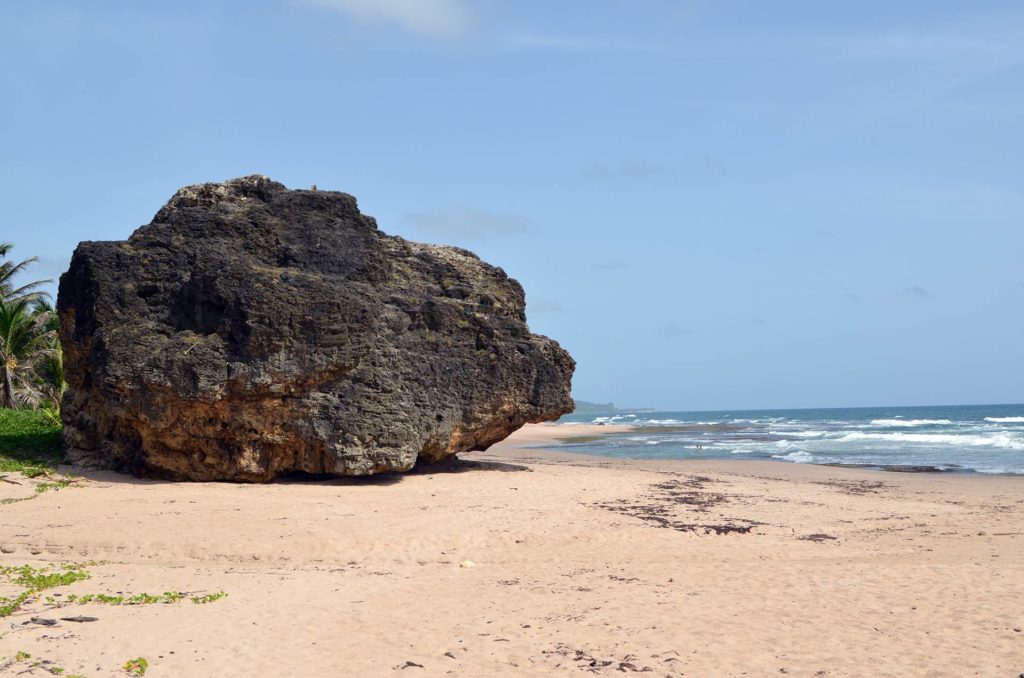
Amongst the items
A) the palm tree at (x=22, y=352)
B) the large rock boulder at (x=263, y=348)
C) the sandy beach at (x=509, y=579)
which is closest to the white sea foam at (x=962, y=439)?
the sandy beach at (x=509, y=579)

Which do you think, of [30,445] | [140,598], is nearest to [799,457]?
[30,445]

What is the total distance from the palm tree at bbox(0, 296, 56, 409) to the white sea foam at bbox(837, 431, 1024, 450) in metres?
41.1

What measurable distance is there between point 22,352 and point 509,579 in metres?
28.6

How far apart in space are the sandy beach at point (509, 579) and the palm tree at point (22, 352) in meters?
17.2

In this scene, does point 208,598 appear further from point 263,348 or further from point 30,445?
point 30,445

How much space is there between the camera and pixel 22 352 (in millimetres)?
31891

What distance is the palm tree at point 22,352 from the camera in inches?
1194

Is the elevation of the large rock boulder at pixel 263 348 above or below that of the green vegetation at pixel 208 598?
above

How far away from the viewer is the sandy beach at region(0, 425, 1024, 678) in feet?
24.1

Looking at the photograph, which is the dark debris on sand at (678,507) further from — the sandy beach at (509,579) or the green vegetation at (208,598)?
the green vegetation at (208,598)

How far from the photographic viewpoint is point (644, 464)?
29.6 meters

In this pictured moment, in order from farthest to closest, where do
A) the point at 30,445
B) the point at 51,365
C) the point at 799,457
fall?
1. the point at 799,457
2. the point at 51,365
3. the point at 30,445

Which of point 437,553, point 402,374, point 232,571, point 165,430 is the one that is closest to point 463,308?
point 402,374

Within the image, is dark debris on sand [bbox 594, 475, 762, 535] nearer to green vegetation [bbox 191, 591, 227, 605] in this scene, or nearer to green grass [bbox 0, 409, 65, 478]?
green vegetation [bbox 191, 591, 227, 605]
